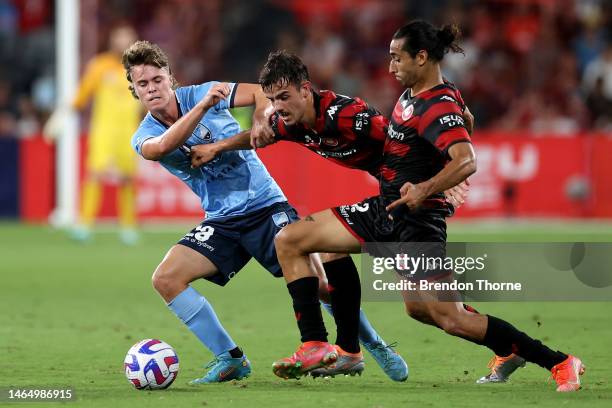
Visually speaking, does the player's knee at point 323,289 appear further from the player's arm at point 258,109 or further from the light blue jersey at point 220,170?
the player's arm at point 258,109

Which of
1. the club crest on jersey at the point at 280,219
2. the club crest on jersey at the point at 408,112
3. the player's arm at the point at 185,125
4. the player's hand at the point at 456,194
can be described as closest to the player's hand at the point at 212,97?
the player's arm at the point at 185,125

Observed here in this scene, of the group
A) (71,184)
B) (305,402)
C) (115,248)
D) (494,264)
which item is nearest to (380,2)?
(71,184)

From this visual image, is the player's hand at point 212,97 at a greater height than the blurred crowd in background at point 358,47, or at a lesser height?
lesser

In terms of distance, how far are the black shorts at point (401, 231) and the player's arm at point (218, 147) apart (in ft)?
2.15

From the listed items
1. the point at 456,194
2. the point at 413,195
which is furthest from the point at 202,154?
the point at 456,194

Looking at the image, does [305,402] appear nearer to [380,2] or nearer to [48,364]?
[48,364]

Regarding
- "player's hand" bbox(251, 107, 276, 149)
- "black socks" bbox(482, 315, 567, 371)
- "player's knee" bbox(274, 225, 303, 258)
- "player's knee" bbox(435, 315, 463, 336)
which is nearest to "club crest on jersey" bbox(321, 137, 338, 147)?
"player's hand" bbox(251, 107, 276, 149)

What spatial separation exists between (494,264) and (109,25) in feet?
38.1

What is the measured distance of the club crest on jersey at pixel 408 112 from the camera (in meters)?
6.36

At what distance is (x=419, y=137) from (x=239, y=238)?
131 centimetres

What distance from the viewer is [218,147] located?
22.1 feet

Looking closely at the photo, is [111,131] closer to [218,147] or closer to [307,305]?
[218,147]

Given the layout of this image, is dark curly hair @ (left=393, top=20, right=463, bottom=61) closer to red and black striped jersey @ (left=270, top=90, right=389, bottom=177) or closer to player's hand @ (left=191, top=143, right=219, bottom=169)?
red and black striped jersey @ (left=270, top=90, right=389, bottom=177)

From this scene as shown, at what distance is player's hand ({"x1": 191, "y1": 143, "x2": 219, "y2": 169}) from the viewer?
265 inches
